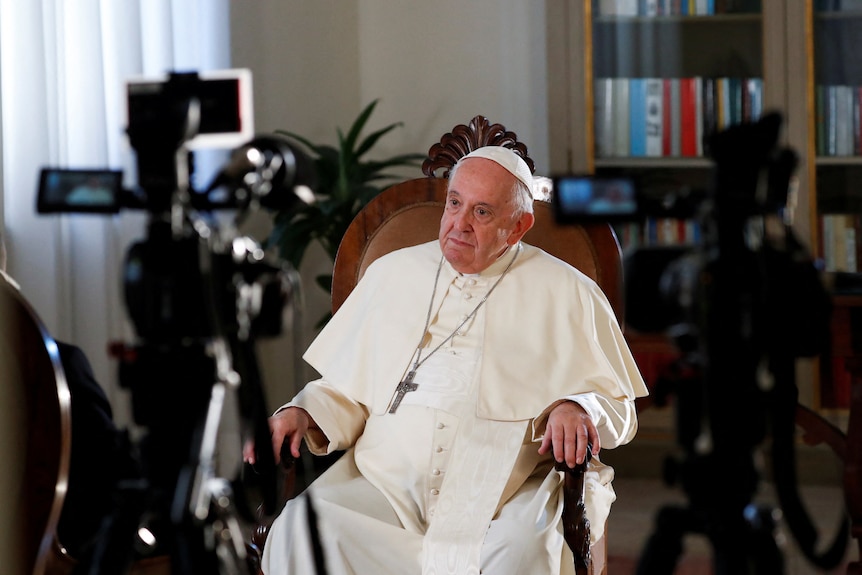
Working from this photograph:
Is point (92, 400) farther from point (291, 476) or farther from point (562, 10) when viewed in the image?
point (562, 10)

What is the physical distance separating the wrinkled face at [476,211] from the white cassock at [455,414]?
15 centimetres

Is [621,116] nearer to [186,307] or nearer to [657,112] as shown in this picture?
[657,112]

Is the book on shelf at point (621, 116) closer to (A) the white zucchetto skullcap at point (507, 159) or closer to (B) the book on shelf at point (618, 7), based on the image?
(B) the book on shelf at point (618, 7)

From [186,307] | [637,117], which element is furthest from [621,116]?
[186,307]

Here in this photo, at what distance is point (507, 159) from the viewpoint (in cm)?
264

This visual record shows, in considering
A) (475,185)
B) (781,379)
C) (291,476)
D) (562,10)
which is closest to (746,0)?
(562,10)

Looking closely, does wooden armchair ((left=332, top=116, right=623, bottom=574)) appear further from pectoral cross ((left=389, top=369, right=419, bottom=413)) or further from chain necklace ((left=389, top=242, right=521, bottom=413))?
pectoral cross ((left=389, top=369, right=419, bottom=413))

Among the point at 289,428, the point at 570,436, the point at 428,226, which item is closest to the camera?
the point at 570,436

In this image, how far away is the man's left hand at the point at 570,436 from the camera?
214cm

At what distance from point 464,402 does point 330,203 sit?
1673 mm

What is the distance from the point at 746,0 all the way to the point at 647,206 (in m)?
3.56

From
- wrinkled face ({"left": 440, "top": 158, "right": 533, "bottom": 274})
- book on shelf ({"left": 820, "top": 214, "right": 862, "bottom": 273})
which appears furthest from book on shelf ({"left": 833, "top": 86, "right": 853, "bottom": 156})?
wrinkled face ({"left": 440, "top": 158, "right": 533, "bottom": 274})

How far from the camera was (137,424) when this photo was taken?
866 millimetres

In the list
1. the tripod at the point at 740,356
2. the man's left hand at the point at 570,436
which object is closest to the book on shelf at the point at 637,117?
the man's left hand at the point at 570,436
